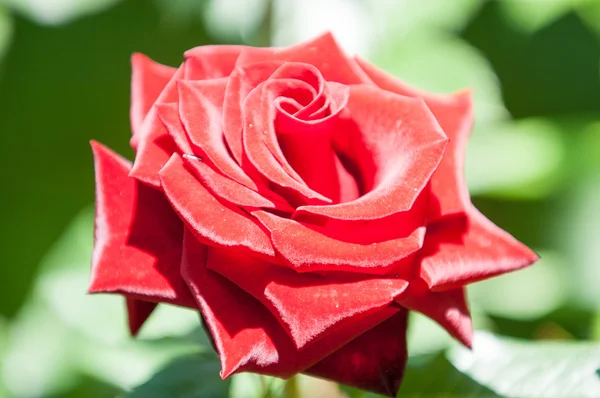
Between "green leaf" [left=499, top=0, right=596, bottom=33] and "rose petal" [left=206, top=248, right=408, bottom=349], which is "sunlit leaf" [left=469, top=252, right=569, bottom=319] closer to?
"green leaf" [left=499, top=0, right=596, bottom=33]

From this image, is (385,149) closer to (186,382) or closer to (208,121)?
(208,121)

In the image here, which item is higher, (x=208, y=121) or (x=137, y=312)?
(x=208, y=121)

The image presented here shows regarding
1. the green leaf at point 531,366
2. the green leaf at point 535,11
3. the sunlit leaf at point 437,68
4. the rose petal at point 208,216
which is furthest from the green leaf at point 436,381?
the green leaf at point 535,11

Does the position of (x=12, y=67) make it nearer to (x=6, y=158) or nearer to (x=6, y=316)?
(x=6, y=158)

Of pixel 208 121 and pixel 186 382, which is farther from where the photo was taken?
pixel 186 382

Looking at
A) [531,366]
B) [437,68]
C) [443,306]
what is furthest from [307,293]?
[437,68]

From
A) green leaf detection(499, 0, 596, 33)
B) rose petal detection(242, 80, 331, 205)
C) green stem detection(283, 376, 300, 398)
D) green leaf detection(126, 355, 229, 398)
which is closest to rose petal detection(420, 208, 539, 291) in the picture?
rose petal detection(242, 80, 331, 205)

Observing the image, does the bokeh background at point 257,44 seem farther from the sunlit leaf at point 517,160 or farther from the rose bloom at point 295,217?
the rose bloom at point 295,217
